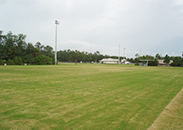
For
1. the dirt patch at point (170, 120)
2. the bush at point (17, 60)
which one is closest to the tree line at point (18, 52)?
the bush at point (17, 60)

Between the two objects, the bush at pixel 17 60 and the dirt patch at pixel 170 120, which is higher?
the bush at pixel 17 60

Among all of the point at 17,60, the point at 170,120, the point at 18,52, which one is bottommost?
the point at 170,120

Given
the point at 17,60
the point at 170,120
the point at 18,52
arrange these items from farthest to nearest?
1. the point at 18,52
2. the point at 17,60
3. the point at 170,120

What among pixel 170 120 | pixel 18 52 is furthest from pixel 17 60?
pixel 170 120

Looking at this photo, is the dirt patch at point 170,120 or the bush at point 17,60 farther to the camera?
the bush at point 17,60

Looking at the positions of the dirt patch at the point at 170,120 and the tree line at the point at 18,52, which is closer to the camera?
the dirt patch at the point at 170,120

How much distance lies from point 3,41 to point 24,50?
846cm

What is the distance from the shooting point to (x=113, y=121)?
408 cm

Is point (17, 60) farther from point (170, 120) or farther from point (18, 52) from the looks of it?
point (170, 120)

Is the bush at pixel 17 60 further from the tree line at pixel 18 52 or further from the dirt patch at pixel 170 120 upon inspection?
the dirt patch at pixel 170 120

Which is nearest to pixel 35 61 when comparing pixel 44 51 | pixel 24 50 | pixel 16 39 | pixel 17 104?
pixel 24 50

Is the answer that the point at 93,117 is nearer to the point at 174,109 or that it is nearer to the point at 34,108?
the point at 34,108

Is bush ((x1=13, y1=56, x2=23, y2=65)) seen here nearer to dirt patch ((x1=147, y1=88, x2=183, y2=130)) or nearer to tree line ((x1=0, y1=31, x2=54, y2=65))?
tree line ((x1=0, y1=31, x2=54, y2=65))

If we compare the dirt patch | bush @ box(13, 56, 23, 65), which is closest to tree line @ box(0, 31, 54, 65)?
bush @ box(13, 56, 23, 65)
